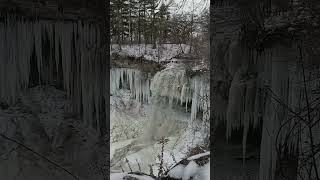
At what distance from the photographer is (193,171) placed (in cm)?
394

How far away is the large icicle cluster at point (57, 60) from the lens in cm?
195

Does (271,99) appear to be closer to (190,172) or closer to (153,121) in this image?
(190,172)

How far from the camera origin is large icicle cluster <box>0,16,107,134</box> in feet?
6.39

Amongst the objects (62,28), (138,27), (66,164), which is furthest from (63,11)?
(138,27)

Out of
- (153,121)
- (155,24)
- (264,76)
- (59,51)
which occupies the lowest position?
(153,121)

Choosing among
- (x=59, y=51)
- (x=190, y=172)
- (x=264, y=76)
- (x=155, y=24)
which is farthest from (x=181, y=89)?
(x=264, y=76)

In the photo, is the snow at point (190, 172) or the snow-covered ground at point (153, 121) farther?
the snow-covered ground at point (153, 121)

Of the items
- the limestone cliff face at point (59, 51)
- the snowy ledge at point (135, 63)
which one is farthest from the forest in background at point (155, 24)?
the limestone cliff face at point (59, 51)

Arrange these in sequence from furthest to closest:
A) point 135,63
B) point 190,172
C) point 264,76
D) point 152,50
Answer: point 135,63 → point 152,50 → point 190,172 → point 264,76

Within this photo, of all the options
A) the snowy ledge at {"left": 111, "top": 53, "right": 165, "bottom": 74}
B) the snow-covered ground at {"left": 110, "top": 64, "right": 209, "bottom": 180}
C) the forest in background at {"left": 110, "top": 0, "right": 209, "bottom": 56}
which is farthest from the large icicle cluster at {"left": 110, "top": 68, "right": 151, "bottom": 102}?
the forest in background at {"left": 110, "top": 0, "right": 209, "bottom": 56}

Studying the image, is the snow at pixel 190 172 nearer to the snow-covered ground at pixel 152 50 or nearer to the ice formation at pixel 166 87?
the ice formation at pixel 166 87

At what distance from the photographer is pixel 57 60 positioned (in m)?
2.04

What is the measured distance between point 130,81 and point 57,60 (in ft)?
17.2

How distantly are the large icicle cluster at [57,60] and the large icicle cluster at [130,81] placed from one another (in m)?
5.07
